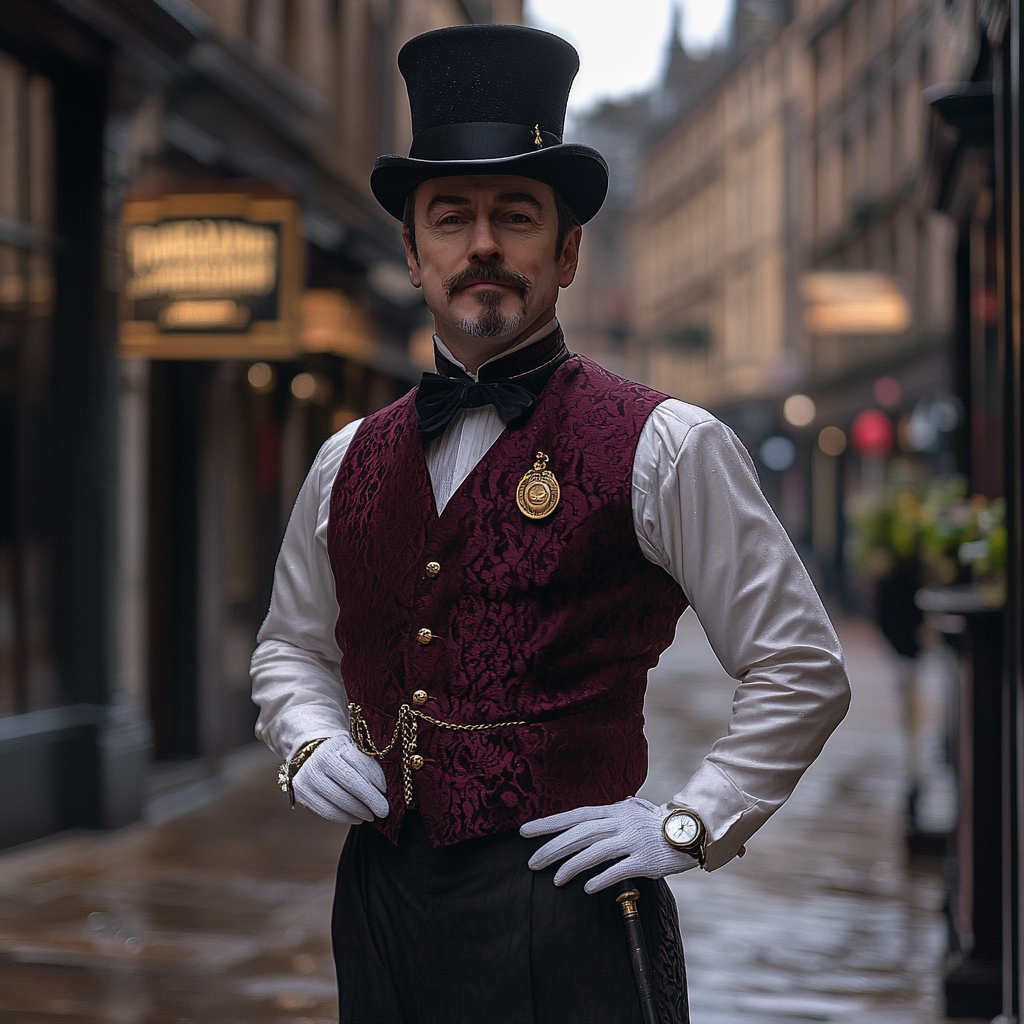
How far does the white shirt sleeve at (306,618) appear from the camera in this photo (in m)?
2.26

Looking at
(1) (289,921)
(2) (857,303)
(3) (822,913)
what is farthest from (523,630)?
(2) (857,303)

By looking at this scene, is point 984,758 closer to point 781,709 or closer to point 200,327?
point 781,709

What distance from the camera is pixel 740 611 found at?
193 cm

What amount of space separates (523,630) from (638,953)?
459 mm

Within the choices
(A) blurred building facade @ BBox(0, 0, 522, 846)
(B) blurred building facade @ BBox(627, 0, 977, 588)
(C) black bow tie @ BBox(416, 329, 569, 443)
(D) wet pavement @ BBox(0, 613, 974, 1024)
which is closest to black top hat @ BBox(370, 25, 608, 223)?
(C) black bow tie @ BBox(416, 329, 569, 443)

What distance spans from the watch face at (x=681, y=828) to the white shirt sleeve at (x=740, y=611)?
14mm

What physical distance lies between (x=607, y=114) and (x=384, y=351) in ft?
183

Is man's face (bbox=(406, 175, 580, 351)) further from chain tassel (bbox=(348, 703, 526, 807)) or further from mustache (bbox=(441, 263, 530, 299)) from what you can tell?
chain tassel (bbox=(348, 703, 526, 807))

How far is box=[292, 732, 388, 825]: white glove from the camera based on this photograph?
197cm

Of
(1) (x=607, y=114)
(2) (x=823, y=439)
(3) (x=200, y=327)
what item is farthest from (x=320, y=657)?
(1) (x=607, y=114)

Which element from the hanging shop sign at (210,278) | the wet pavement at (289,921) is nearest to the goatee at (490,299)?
the wet pavement at (289,921)

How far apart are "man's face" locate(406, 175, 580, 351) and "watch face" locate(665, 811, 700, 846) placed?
2.38ft

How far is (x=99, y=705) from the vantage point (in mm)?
7145

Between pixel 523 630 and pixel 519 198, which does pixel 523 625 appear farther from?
pixel 519 198
